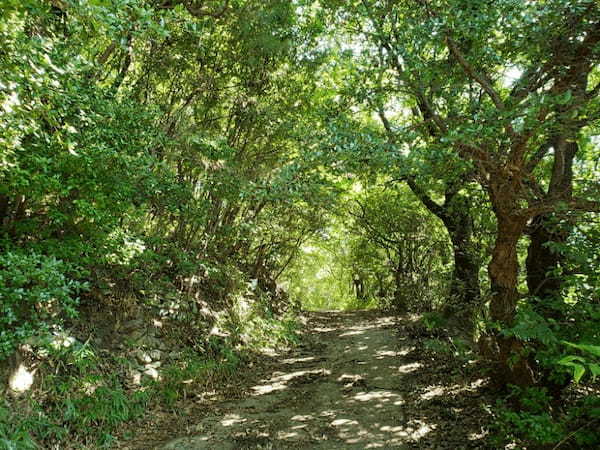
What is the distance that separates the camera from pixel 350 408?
586cm

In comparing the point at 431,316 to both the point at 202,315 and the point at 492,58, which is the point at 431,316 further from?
the point at 492,58

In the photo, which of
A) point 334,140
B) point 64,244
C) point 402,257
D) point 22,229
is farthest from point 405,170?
point 402,257

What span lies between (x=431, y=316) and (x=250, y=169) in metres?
4.98

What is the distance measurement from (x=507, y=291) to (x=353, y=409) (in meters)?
2.74

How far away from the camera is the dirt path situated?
192 inches

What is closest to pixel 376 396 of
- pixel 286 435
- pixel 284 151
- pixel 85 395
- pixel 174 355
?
pixel 286 435

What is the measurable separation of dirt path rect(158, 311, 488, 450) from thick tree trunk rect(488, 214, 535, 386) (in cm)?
84

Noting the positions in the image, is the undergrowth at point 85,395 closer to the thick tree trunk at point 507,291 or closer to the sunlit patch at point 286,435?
the sunlit patch at point 286,435

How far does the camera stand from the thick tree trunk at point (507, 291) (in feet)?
15.6

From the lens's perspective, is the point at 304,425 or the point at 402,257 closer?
the point at 304,425

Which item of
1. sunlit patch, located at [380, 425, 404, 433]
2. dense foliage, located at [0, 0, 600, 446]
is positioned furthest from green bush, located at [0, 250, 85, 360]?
sunlit patch, located at [380, 425, 404, 433]

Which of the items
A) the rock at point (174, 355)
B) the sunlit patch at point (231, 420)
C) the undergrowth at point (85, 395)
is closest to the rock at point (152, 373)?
the undergrowth at point (85, 395)

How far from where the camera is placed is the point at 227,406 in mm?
6105

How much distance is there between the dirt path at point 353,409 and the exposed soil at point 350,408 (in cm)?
1
